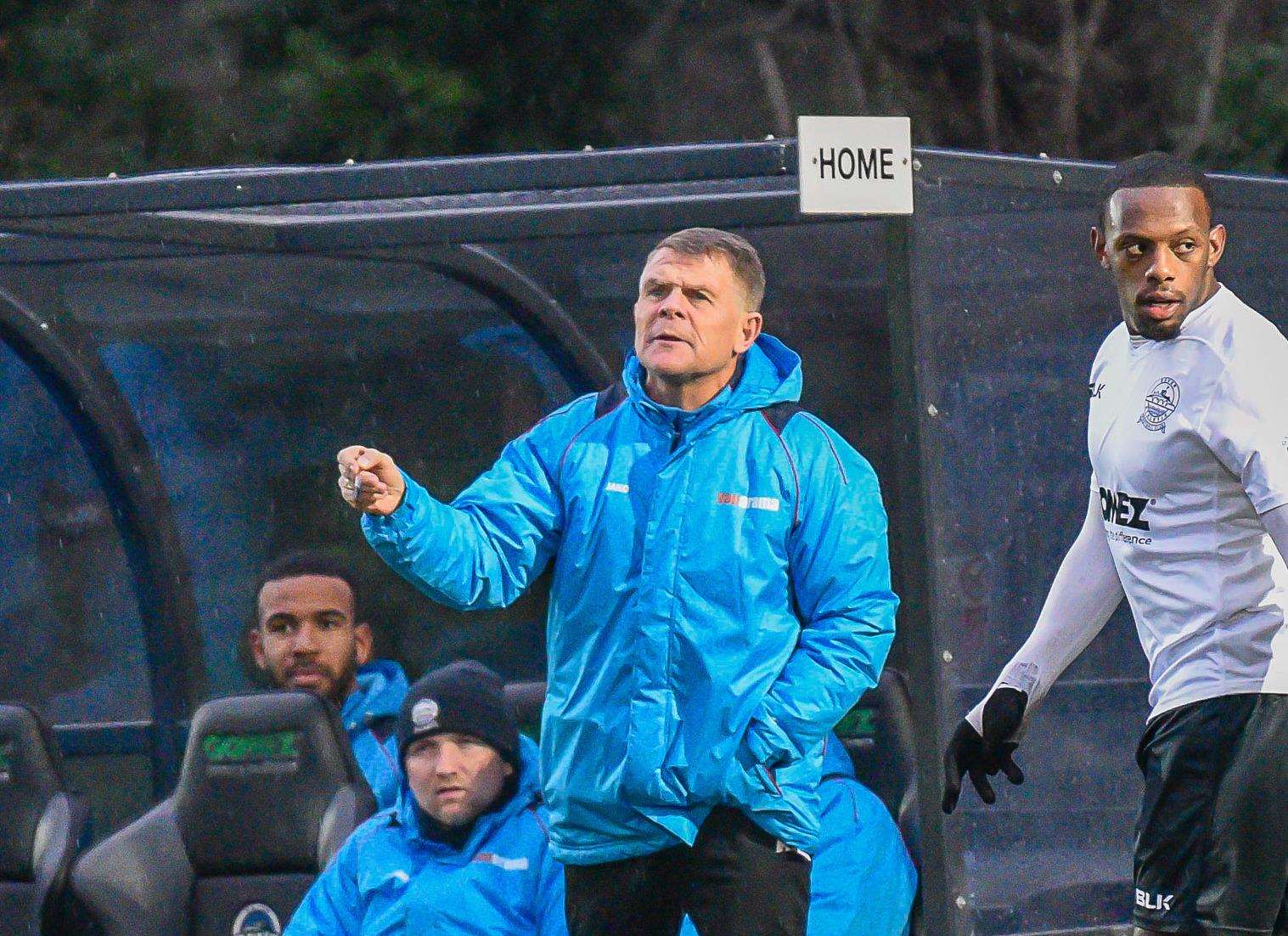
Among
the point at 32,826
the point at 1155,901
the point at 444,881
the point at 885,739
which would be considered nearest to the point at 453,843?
the point at 444,881

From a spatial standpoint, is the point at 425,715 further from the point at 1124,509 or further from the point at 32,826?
the point at 1124,509

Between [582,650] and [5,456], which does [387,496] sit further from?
[5,456]

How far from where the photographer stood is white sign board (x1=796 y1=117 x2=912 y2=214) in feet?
15.3

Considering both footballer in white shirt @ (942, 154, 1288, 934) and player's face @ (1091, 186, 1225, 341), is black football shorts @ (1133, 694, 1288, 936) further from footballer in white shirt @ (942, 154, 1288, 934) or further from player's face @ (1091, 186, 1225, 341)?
player's face @ (1091, 186, 1225, 341)

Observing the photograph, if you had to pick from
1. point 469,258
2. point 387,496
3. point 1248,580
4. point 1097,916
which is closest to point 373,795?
point 469,258

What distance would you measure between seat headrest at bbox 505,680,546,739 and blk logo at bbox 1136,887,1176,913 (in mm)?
2716

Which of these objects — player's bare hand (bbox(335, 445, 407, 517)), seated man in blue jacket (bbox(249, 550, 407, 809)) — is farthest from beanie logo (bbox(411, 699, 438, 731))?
player's bare hand (bbox(335, 445, 407, 517))

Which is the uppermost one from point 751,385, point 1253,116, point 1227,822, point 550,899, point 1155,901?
point 1253,116

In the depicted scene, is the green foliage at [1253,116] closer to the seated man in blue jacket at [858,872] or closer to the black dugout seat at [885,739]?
the black dugout seat at [885,739]

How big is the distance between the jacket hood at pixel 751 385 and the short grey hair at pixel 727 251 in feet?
0.30

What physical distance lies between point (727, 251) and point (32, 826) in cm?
301

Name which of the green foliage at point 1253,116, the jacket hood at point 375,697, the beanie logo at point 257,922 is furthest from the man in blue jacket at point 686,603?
the green foliage at point 1253,116

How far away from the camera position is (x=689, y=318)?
3904 mm

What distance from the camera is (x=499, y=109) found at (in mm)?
12164
